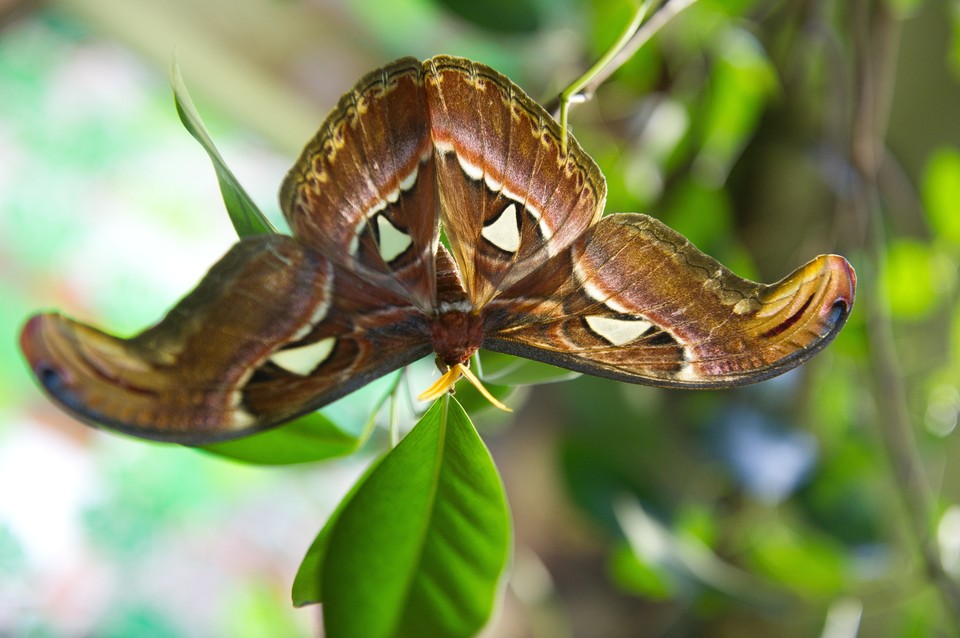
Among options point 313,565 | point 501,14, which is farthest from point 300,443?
point 501,14

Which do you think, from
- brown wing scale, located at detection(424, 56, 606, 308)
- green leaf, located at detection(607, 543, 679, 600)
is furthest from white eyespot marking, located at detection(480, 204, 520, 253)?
green leaf, located at detection(607, 543, 679, 600)

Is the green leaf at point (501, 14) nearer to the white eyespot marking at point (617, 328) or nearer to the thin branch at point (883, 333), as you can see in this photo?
the thin branch at point (883, 333)

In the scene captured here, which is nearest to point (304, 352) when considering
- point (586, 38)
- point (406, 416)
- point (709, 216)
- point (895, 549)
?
point (406, 416)

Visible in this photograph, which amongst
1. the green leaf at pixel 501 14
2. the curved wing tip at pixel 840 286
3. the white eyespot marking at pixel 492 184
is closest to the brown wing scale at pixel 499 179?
the white eyespot marking at pixel 492 184

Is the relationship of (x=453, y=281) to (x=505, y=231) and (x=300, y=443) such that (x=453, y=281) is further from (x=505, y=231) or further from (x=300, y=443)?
(x=300, y=443)

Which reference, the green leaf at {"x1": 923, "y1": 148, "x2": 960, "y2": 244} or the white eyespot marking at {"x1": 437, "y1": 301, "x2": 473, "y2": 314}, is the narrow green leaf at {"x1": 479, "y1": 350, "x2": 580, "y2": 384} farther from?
the green leaf at {"x1": 923, "y1": 148, "x2": 960, "y2": 244}

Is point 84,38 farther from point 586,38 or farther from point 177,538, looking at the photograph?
point 586,38
